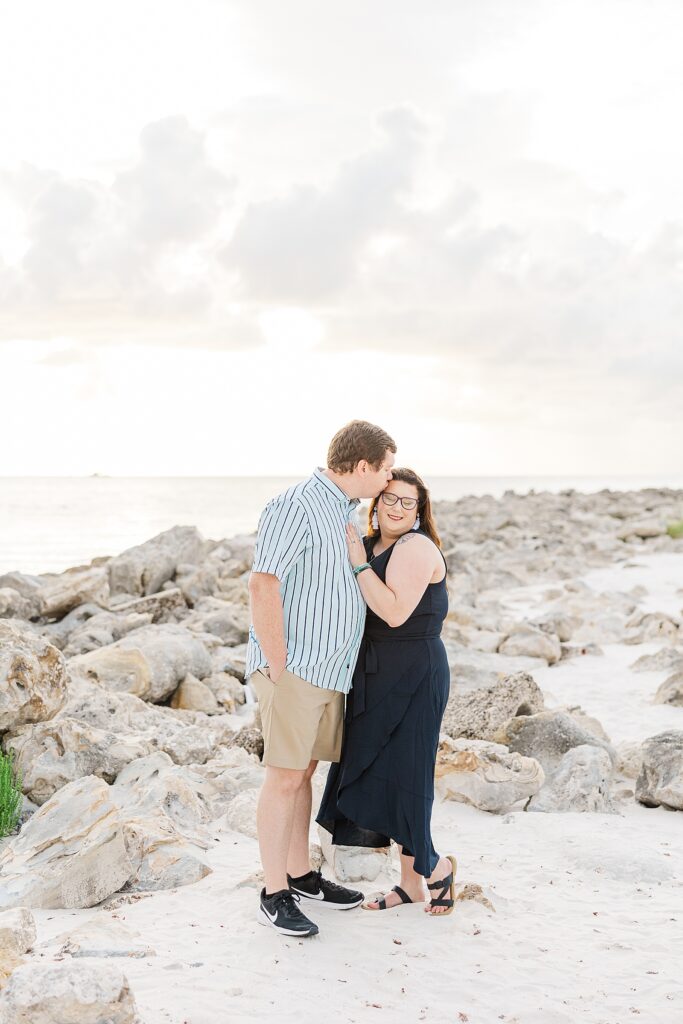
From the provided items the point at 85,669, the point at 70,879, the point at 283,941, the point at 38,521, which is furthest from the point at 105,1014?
the point at 38,521

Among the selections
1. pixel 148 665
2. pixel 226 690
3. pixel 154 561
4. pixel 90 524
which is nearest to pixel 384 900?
pixel 148 665

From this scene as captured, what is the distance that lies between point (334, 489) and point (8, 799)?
2.93 m

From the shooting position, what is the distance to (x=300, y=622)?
13.5ft

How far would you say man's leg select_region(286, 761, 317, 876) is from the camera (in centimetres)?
438

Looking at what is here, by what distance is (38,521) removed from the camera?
48.2 meters

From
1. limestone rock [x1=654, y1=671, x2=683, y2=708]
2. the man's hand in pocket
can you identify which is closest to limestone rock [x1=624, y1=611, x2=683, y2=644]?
limestone rock [x1=654, y1=671, x2=683, y2=708]

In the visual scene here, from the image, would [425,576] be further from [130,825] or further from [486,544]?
[486,544]

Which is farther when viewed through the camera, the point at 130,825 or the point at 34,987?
the point at 130,825

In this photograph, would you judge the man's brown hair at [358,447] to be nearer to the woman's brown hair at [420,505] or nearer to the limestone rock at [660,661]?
the woman's brown hair at [420,505]

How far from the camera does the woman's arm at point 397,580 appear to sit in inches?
164

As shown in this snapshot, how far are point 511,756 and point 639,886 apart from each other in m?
1.47

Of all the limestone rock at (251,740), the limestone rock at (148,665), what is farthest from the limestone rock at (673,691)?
the limestone rock at (148,665)

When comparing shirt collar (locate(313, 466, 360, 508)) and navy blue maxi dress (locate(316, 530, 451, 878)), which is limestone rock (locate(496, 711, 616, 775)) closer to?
navy blue maxi dress (locate(316, 530, 451, 878))

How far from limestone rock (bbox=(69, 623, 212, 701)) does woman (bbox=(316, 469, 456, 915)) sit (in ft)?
13.3
